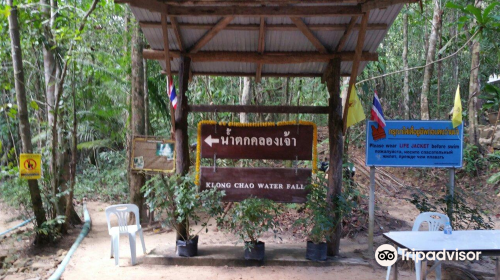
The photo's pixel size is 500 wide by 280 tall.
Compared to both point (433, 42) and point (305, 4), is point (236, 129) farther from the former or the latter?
point (433, 42)

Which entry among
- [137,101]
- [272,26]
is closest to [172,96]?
[272,26]

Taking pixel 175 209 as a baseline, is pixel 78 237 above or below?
below

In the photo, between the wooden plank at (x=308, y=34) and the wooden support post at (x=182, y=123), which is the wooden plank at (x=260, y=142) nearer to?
the wooden support post at (x=182, y=123)

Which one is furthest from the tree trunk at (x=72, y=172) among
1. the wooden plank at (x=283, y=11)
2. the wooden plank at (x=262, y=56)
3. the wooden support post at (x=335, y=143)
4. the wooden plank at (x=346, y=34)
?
the wooden plank at (x=346, y=34)

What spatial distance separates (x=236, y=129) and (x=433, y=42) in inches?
302

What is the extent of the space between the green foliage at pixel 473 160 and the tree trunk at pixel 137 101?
33.1 ft

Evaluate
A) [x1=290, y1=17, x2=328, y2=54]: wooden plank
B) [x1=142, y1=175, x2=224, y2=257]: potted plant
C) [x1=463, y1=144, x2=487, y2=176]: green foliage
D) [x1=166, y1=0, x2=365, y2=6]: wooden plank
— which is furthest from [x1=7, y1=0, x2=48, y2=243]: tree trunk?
[x1=463, y1=144, x2=487, y2=176]: green foliage

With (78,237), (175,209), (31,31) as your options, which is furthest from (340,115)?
(31,31)

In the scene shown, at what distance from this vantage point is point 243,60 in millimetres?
6145

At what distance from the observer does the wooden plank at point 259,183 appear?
6121mm

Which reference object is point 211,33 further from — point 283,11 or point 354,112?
point 354,112

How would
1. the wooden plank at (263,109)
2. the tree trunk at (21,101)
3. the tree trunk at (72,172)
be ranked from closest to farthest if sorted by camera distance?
1. the wooden plank at (263,109)
2. the tree trunk at (21,101)
3. the tree trunk at (72,172)

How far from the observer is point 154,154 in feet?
23.2

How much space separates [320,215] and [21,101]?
5.26 m
